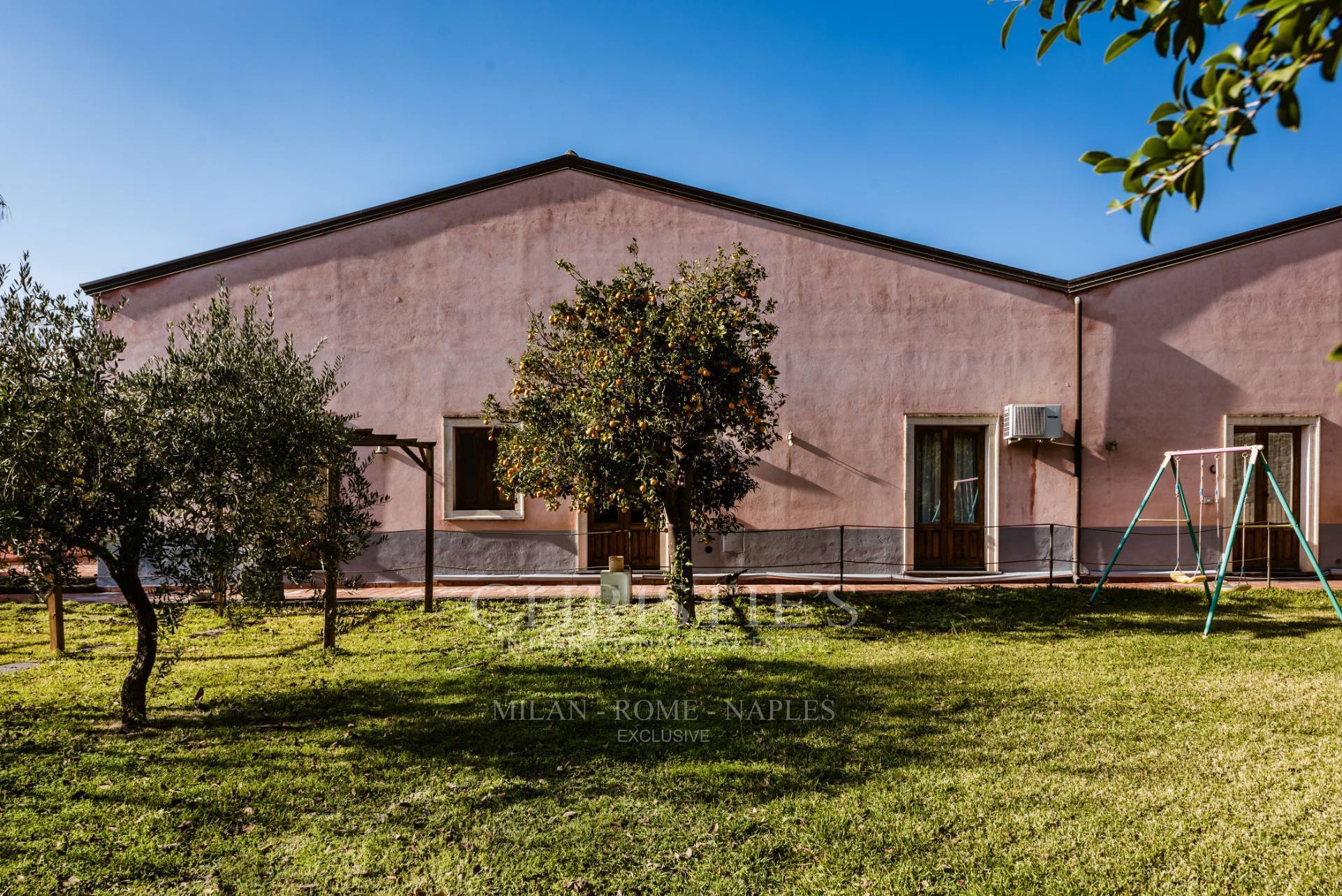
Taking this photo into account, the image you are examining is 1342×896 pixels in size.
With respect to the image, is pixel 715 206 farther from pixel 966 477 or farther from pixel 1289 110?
pixel 1289 110

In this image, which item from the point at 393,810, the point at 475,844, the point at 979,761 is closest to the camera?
the point at 475,844

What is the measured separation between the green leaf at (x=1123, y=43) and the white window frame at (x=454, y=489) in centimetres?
1013

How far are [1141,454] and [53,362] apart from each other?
1333cm

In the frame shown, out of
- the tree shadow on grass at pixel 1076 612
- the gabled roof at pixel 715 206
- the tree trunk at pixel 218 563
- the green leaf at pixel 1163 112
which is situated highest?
the gabled roof at pixel 715 206

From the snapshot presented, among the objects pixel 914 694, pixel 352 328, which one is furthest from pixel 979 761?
pixel 352 328

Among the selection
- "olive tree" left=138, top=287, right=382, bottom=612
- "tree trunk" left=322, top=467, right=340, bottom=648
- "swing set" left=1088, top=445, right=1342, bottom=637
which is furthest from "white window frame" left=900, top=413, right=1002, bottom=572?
"olive tree" left=138, top=287, right=382, bottom=612

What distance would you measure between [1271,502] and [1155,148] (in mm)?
13366

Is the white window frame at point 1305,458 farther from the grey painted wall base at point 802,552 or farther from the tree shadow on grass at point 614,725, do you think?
the tree shadow on grass at point 614,725

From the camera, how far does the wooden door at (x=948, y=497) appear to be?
11625 millimetres

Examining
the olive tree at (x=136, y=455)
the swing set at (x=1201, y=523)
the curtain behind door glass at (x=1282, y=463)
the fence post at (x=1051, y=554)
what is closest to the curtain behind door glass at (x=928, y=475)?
the fence post at (x=1051, y=554)

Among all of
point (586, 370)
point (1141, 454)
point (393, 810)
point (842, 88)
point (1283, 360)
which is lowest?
point (393, 810)

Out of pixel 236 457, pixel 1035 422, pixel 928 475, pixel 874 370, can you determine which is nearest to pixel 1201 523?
pixel 1035 422

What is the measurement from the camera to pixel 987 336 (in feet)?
38.1

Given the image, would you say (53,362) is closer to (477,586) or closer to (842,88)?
(477,586)
